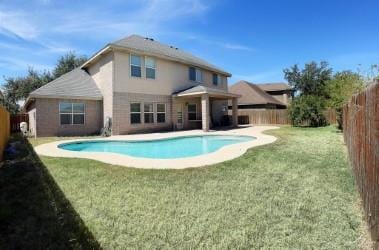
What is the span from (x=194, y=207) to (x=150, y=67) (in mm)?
17548

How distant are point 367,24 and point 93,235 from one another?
78.3 feet

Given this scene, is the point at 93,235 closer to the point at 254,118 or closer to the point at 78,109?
the point at 78,109

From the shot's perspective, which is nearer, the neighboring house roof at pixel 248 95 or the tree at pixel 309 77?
the neighboring house roof at pixel 248 95

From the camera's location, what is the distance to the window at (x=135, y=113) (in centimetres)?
1984

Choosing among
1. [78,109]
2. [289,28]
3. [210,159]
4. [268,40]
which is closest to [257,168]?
[210,159]

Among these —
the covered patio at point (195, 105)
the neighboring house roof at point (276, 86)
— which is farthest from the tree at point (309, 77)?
the covered patio at point (195, 105)

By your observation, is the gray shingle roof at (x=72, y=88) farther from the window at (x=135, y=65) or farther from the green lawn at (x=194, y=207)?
the green lawn at (x=194, y=207)

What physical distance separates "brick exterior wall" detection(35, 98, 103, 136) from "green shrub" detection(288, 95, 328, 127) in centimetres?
1740

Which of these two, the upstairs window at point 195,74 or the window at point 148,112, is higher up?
the upstairs window at point 195,74

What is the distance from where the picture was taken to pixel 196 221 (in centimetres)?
418

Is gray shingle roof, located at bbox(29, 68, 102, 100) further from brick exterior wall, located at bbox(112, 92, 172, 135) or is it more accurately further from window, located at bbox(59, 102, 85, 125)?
brick exterior wall, located at bbox(112, 92, 172, 135)

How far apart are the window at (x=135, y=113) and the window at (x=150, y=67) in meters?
2.56

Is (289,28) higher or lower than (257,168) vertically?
higher

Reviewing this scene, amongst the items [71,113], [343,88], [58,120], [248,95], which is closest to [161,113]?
[71,113]
